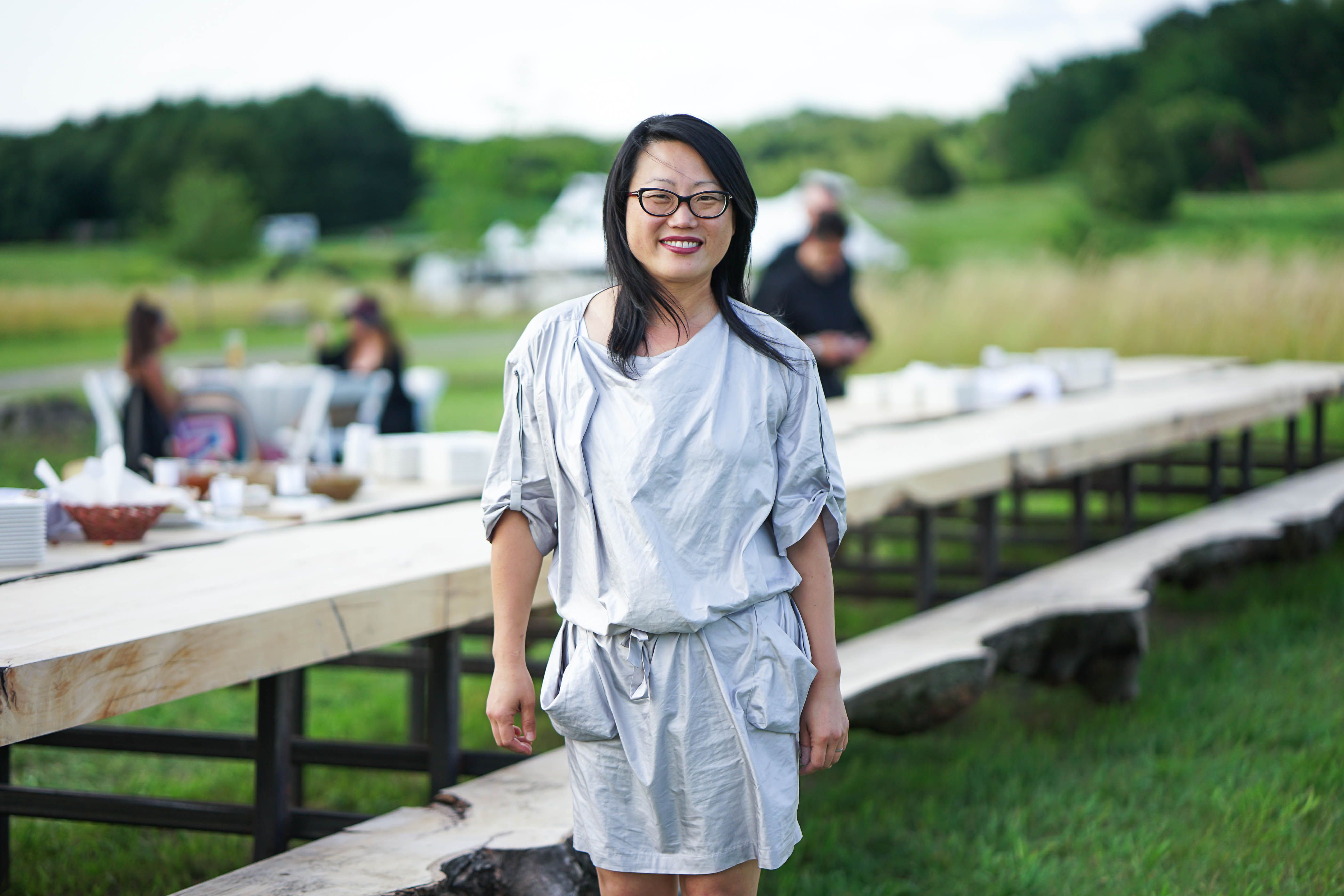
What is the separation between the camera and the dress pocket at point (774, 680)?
1.46 metres

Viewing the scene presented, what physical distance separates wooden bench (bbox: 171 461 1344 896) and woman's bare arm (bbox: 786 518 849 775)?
23.0 inches

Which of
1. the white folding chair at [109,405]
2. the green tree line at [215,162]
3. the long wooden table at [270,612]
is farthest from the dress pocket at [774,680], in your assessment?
the green tree line at [215,162]

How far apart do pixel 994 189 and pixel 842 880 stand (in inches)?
1173

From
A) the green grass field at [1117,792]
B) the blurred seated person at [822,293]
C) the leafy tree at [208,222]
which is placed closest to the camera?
the green grass field at [1117,792]

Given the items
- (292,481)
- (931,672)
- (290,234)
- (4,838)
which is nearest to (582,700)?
(931,672)

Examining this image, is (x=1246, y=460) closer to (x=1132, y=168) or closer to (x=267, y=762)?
(x=267, y=762)

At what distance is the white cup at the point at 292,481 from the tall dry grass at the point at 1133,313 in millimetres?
8822

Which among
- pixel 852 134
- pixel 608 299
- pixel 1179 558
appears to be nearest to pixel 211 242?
pixel 852 134

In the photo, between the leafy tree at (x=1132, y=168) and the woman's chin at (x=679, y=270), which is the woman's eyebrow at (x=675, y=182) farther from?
the leafy tree at (x=1132, y=168)

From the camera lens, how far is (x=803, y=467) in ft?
4.95

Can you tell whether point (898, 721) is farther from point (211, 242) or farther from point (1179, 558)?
point (211, 242)

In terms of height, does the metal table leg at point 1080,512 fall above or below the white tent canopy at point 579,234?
below

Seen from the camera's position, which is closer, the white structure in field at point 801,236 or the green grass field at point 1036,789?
the green grass field at point 1036,789

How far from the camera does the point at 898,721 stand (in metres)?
2.80
